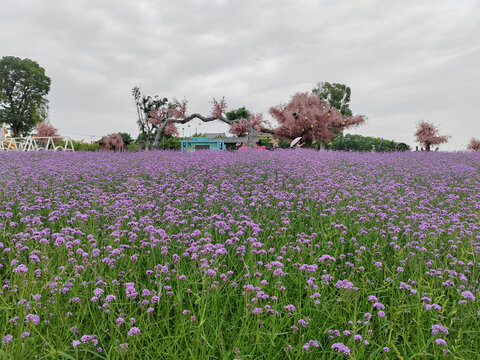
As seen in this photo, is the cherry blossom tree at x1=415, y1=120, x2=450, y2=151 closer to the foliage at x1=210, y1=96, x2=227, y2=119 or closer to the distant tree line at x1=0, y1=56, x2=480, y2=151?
the distant tree line at x1=0, y1=56, x2=480, y2=151

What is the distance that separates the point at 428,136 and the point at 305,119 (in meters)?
12.6

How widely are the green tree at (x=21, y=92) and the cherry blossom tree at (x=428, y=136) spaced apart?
44431 millimetres

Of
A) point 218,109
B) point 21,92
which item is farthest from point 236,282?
point 21,92

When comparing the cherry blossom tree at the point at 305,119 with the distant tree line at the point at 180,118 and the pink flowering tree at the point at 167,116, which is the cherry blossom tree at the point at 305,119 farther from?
the pink flowering tree at the point at 167,116

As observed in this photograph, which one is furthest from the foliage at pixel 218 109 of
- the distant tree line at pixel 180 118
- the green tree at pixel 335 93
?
the green tree at pixel 335 93

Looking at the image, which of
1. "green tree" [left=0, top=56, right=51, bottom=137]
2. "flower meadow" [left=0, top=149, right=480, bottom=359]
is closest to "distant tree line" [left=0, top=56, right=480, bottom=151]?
"green tree" [left=0, top=56, right=51, bottom=137]

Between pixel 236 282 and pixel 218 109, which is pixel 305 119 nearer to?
pixel 218 109

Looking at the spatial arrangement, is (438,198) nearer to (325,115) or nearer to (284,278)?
(284,278)

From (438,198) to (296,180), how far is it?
2.74 meters

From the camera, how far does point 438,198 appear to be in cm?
684

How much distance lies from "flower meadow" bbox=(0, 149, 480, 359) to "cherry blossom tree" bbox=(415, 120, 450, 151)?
2863 centimetres

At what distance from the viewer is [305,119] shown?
27.9m

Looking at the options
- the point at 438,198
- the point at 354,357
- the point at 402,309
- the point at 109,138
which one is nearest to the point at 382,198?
the point at 438,198

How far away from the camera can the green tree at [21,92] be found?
44250 millimetres
